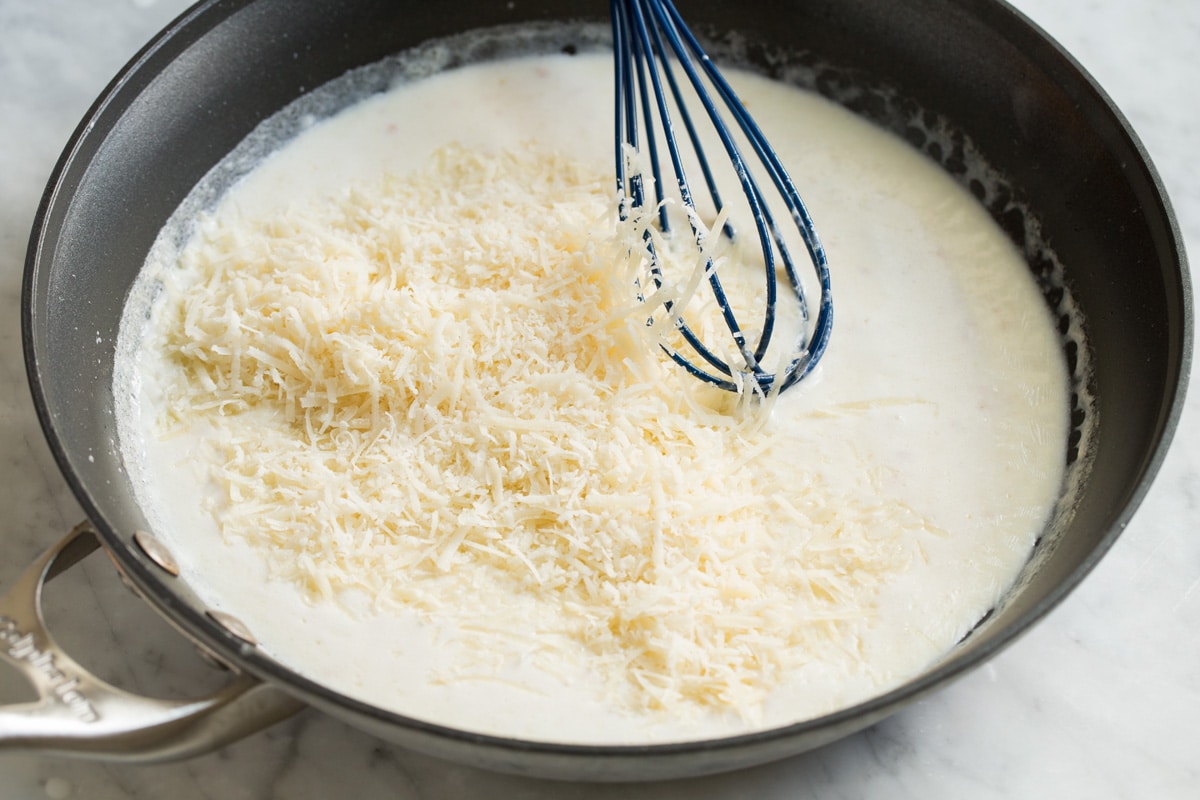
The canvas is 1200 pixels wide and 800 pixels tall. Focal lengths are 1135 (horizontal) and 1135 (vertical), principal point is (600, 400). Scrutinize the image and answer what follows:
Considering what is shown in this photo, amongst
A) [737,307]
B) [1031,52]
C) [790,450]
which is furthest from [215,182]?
[1031,52]

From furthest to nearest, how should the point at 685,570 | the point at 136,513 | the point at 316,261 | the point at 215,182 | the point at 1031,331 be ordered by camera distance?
the point at 215,182, the point at 1031,331, the point at 316,261, the point at 136,513, the point at 685,570

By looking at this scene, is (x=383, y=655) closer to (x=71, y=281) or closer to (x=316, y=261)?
(x=316, y=261)

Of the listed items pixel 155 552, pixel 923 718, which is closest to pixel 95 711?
pixel 155 552

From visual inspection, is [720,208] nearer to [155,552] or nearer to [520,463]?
[520,463]

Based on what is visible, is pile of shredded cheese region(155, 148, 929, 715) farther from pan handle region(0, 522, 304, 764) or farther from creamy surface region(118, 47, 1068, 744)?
pan handle region(0, 522, 304, 764)

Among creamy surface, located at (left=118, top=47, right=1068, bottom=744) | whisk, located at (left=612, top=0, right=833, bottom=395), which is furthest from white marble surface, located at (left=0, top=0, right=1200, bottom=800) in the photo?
whisk, located at (left=612, top=0, right=833, bottom=395)

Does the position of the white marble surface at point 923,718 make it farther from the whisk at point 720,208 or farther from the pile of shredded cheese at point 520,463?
the whisk at point 720,208

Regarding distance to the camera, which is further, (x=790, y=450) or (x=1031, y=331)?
(x=1031, y=331)
